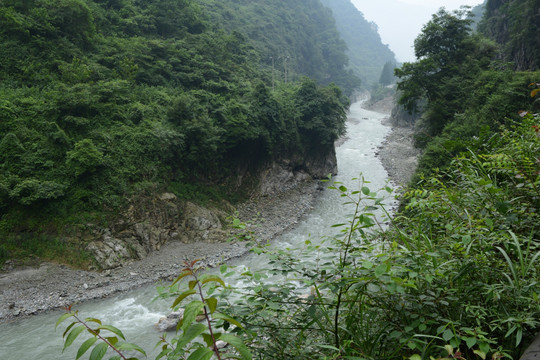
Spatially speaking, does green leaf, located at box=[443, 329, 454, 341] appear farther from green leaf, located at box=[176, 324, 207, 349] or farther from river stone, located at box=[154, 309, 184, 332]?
river stone, located at box=[154, 309, 184, 332]

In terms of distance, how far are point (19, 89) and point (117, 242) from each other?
8.33m

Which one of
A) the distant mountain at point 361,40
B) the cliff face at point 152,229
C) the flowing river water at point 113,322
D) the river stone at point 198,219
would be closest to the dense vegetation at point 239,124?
the flowing river water at point 113,322

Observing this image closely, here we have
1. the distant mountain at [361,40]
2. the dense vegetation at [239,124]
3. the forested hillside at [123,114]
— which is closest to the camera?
the dense vegetation at [239,124]

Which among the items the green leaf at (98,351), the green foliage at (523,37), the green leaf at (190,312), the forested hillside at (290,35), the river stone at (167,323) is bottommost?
the river stone at (167,323)

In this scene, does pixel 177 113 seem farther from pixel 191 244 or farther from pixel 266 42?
pixel 266 42

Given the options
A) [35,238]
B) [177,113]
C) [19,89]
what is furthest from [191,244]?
[19,89]

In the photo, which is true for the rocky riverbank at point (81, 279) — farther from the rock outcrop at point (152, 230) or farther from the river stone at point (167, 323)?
the river stone at point (167, 323)

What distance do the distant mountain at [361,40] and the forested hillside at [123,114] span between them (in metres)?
85.9

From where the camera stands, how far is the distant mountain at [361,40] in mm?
108312

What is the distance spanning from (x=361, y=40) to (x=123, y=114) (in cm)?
13632

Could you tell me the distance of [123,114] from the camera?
1454 cm

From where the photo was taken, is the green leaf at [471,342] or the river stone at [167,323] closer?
the green leaf at [471,342]

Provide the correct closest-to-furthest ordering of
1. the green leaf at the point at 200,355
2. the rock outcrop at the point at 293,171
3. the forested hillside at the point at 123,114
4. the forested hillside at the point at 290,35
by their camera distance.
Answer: the green leaf at the point at 200,355 < the forested hillside at the point at 123,114 < the rock outcrop at the point at 293,171 < the forested hillside at the point at 290,35

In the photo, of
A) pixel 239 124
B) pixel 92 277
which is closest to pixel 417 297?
pixel 92 277
